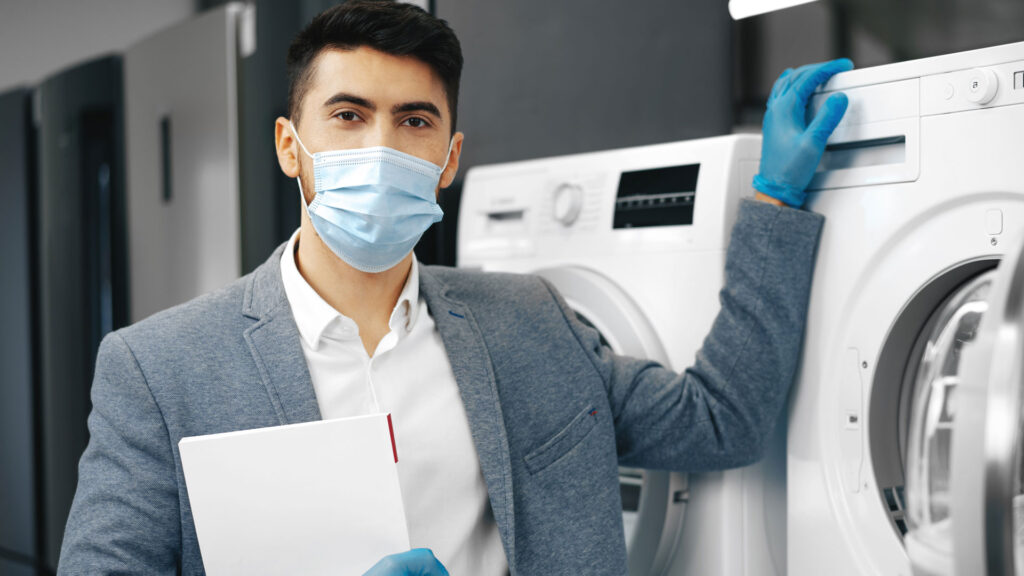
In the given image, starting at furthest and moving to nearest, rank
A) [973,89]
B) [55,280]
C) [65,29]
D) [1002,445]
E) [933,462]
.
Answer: [65,29] < [55,280] < [973,89] < [933,462] < [1002,445]

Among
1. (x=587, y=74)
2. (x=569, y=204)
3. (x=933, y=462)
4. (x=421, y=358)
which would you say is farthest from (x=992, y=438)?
(x=587, y=74)

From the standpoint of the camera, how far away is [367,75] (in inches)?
51.7

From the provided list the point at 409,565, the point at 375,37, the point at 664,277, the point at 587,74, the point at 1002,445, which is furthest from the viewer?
the point at 587,74

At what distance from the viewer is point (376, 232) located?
1.30 meters

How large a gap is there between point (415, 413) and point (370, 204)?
0.32m

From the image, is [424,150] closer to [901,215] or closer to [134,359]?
[134,359]

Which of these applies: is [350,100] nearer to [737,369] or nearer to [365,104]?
[365,104]

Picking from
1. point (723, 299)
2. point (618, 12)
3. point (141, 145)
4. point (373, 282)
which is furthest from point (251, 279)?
point (141, 145)

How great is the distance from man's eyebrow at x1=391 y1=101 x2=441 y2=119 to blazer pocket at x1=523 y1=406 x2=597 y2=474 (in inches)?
20.7

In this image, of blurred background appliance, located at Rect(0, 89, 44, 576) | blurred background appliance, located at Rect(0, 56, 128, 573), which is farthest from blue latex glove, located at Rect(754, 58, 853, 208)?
blurred background appliance, located at Rect(0, 89, 44, 576)

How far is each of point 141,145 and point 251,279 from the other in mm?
1468

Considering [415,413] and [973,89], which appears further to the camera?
[415,413]

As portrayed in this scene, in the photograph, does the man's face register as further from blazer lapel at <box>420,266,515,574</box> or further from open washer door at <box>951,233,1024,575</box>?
open washer door at <box>951,233,1024,575</box>

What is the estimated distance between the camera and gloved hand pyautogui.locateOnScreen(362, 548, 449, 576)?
3.58ft
